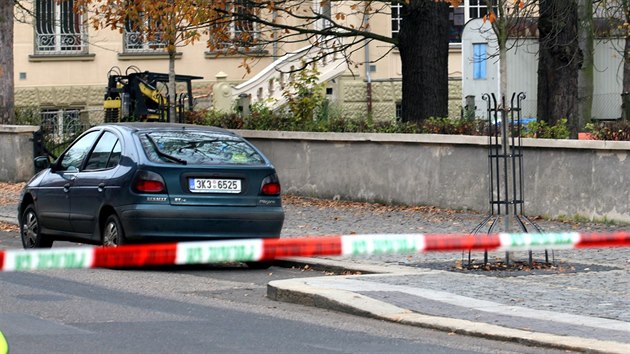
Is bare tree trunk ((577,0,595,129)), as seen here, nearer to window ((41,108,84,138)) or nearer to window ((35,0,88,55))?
window ((41,108,84,138))

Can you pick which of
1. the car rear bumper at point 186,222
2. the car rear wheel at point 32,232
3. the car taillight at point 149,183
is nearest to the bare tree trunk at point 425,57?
the car rear wheel at point 32,232

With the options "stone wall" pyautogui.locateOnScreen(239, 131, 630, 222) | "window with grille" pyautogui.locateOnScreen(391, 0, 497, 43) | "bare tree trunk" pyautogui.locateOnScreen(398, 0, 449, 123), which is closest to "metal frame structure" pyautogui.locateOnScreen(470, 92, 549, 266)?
"stone wall" pyautogui.locateOnScreen(239, 131, 630, 222)

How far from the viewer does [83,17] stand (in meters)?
39.1

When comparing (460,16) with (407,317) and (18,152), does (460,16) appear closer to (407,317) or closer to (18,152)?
(18,152)

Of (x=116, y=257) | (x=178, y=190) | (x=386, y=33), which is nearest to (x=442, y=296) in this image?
(x=178, y=190)

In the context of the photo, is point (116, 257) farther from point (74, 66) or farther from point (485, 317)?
point (74, 66)

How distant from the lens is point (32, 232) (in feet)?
52.1

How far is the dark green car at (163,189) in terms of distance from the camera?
545 inches

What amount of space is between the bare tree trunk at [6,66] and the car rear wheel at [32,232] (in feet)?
48.7

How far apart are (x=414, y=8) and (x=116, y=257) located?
17548 mm

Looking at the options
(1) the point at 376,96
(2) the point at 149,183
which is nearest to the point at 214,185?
(2) the point at 149,183

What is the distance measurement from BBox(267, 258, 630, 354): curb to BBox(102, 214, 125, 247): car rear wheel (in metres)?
2.32

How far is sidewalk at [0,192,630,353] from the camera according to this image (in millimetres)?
9828

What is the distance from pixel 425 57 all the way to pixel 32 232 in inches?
382
